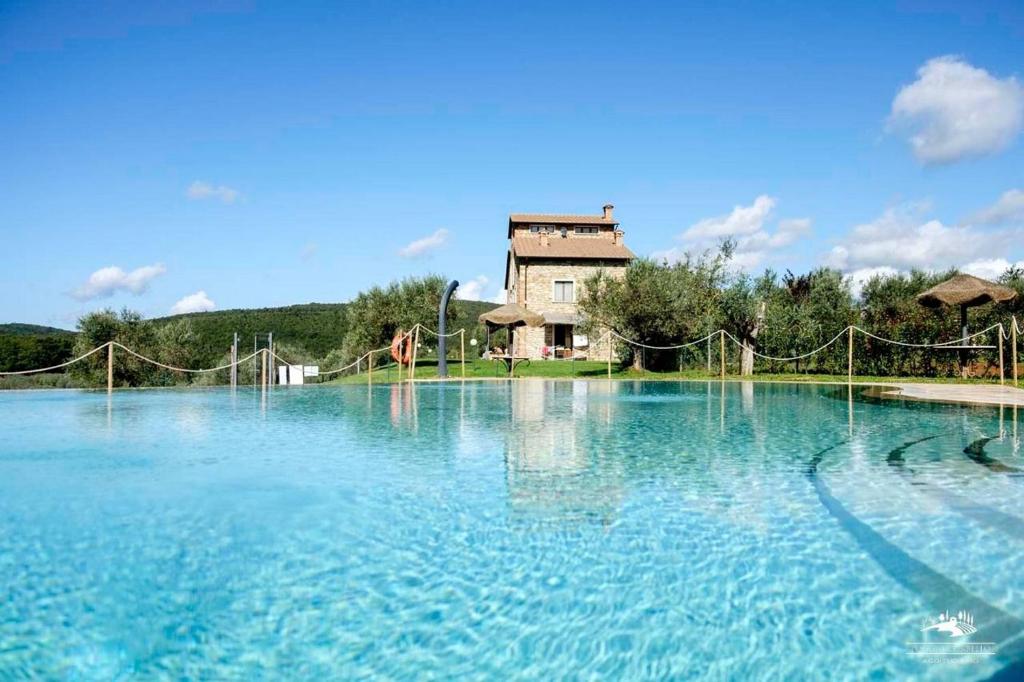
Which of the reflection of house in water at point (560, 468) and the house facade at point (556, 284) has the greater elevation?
the house facade at point (556, 284)

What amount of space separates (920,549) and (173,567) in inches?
182

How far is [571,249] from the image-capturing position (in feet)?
114

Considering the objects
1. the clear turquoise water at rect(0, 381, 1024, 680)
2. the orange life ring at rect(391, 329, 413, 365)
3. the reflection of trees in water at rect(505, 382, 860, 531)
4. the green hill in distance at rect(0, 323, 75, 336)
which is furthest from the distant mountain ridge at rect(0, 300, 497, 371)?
the clear turquoise water at rect(0, 381, 1024, 680)

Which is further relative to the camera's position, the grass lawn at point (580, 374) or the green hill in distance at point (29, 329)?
the green hill in distance at point (29, 329)

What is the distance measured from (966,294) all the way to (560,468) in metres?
16.9

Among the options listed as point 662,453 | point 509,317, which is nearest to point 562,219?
point 509,317

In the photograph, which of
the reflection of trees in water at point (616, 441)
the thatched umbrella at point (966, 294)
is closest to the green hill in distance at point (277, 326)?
the thatched umbrella at point (966, 294)

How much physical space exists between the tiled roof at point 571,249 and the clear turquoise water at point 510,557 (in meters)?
25.3

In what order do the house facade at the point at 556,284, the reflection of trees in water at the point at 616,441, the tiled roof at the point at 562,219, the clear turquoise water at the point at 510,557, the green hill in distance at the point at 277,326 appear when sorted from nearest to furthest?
the clear turquoise water at the point at 510,557, the reflection of trees in water at the point at 616,441, the house facade at the point at 556,284, the tiled roof at the point at 562,219, the green hill in distance at the point at 277,326

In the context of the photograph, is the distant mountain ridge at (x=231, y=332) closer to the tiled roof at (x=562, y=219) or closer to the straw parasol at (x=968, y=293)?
the tiled roof at (x=562, y=219)

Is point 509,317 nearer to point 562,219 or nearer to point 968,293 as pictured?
point 562,219

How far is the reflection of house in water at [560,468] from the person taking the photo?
5395 millimetres

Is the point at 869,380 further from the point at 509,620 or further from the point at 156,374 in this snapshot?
the point at 156,374

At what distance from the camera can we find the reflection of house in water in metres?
5.39
